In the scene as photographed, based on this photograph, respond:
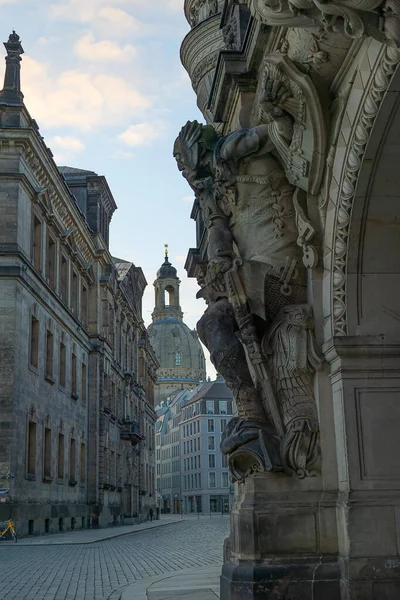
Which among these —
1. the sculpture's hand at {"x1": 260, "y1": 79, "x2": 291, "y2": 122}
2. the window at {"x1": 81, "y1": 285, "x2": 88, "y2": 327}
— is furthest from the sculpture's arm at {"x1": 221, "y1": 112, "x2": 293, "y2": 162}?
the window at {"x1": 81, "y1": 285, "x2": 88, "y2": 327}

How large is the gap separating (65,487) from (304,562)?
3062 cm

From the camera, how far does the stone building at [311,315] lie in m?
6.09

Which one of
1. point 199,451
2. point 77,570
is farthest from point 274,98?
point 199,451

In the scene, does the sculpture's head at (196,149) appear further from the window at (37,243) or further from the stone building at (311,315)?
the window at (37,243)

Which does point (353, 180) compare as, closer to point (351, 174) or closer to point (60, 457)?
point (351, 174)

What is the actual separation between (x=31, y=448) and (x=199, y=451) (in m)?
83.5

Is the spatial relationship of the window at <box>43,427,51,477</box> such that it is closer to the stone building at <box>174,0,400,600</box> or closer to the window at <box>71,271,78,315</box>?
the window at <box>71,271,78,315</box>

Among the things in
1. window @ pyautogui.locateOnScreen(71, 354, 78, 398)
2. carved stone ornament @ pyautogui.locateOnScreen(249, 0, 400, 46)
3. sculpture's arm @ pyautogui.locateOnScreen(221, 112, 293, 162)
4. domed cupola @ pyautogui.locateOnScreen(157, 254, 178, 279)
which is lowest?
carved stone ornament @ pyautogui.locateOnScreen(249, 0, 400, 46)

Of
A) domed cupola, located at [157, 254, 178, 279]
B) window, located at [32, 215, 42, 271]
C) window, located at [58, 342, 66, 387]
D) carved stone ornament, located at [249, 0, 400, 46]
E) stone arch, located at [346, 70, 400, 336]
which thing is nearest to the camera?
carved stone ornament, located at [249, 0, 400, 46]

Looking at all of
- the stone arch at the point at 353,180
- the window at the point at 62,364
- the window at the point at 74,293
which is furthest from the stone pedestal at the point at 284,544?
the window at the point at 74,293

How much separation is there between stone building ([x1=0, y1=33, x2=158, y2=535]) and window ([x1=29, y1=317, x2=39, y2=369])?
4cm

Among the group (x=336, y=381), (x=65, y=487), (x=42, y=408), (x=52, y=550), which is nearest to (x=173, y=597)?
(x=336, y=381)

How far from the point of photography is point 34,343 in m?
31.7

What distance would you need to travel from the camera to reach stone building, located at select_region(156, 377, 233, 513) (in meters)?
110
